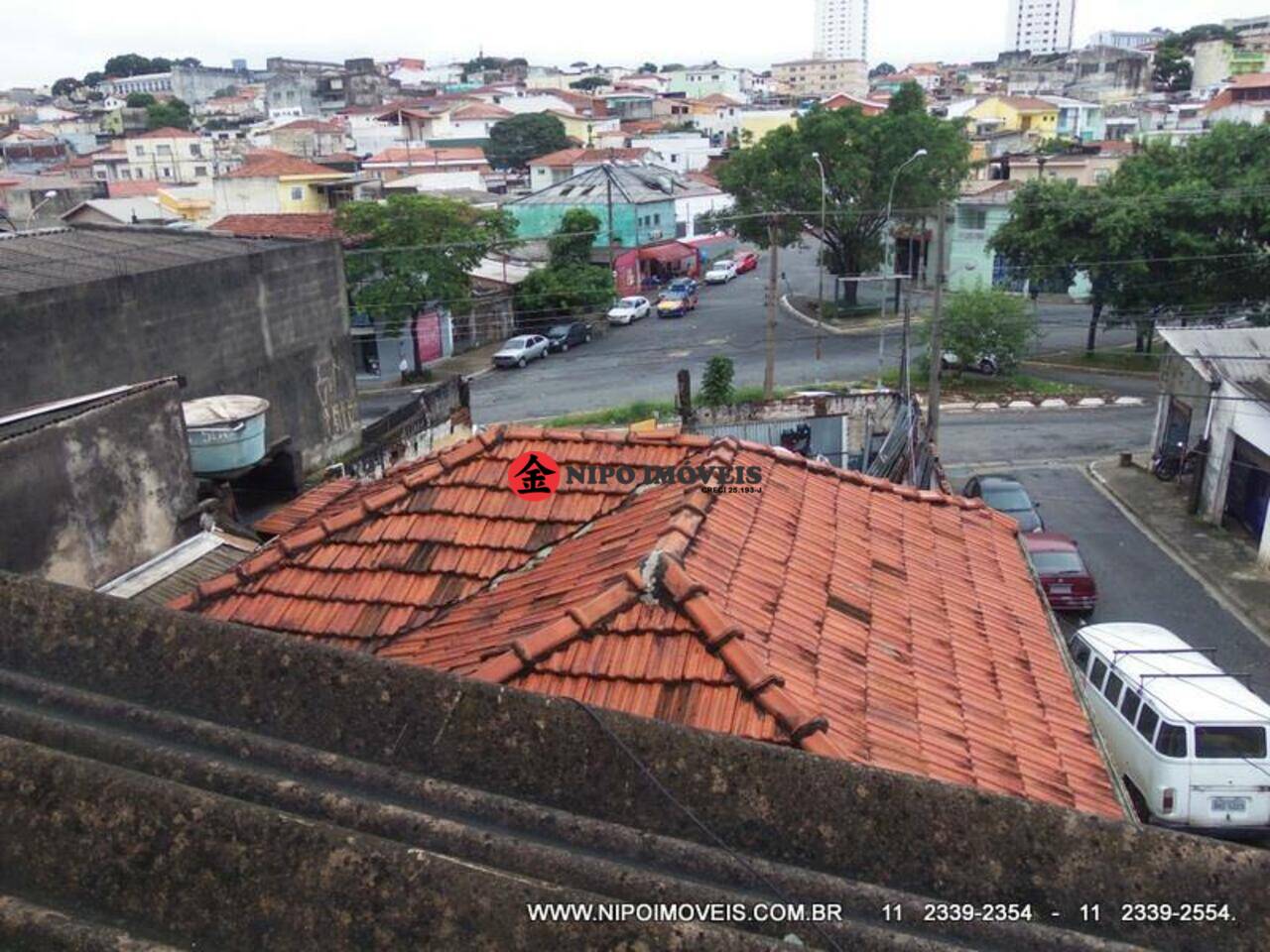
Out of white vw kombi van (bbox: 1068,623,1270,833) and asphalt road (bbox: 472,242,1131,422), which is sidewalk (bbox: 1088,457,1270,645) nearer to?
white vw kombi van (bbox: 1068,623,1270,833)

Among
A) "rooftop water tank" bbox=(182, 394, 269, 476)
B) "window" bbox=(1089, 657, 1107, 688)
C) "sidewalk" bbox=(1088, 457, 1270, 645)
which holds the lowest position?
"sidewalk" bbox=(1088, 457, 1270, 645)

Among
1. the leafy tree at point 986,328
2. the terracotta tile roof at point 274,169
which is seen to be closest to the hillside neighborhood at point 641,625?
the leafy tree at point 986,328

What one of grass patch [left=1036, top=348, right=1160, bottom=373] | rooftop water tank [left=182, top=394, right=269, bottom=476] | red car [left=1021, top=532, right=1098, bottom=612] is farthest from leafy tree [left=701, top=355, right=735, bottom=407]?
rooftop water tank [left=182, top=394, right=269, bottom=476]

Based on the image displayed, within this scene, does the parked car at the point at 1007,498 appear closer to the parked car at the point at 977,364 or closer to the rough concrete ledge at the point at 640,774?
the parked car at the point at 977,364

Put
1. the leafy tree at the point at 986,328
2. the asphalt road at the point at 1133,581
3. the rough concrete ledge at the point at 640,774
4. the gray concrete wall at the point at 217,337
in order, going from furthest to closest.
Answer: the leafy tree at the point at 986,328, the gray concrete wall at the point at 217,337, the asphalt road at the point at 1133,581, the rough concrete ledge at the point at 640,774

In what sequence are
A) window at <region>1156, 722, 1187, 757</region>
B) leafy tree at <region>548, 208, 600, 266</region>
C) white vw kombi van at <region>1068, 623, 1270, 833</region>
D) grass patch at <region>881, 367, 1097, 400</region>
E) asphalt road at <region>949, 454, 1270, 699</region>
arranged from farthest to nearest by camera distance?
1. leafy tree at <region>548, 208, 600, 266</region>
2. grass patch at <region>881, 367, 1097, 400</region>
3. asphalt road at <region>949, 454, 1270, 699</region>
4. window at <region>1156, 722, 1187, 757</region>
5. white vw kombi van at <region>1068, 623, 1270, 833</region>

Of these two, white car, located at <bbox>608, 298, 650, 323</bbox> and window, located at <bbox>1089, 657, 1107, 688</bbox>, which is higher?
window, located at <bbox>1089, 657, 1107, 688</bbox>

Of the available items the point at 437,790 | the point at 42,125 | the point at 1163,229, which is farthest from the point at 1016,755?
the point at 42,125
